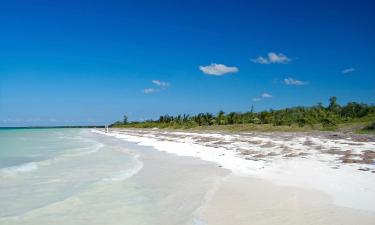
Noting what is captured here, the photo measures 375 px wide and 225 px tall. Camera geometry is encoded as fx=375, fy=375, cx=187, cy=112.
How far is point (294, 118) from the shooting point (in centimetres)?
6500

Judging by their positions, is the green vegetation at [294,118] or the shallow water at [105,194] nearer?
the shallow water at [105,194]

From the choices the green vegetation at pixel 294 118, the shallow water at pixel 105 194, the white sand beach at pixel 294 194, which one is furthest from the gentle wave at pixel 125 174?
the green vegetation at pixel 294 118

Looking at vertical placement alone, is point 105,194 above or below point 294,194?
below

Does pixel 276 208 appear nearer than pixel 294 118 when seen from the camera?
Yes

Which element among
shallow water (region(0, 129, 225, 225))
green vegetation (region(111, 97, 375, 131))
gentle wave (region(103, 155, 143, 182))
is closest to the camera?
shallow water (region(0, 129, 225, 225))

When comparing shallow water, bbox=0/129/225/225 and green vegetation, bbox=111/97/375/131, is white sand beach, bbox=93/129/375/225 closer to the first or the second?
shallow water, bbox=0/129/225/225

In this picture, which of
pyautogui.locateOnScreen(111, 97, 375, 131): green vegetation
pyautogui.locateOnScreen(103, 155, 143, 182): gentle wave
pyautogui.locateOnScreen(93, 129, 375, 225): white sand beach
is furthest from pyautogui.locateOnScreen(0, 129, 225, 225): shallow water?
pyautogui.locateOnScreen(111, 97, 375, 131): green vegetation

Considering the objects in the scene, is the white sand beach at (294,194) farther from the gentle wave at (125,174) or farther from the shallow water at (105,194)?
the gentle wave at (125,174)

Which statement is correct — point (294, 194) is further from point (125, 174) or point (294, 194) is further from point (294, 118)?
point (294, 118)

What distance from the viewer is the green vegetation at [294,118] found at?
54.5 metres

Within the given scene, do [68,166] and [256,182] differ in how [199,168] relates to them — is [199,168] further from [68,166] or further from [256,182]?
[68,166]

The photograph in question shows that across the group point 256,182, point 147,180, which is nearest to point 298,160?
point 256,182

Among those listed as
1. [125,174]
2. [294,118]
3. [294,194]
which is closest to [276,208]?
[294,194]

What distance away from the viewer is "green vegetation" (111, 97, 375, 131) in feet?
179
